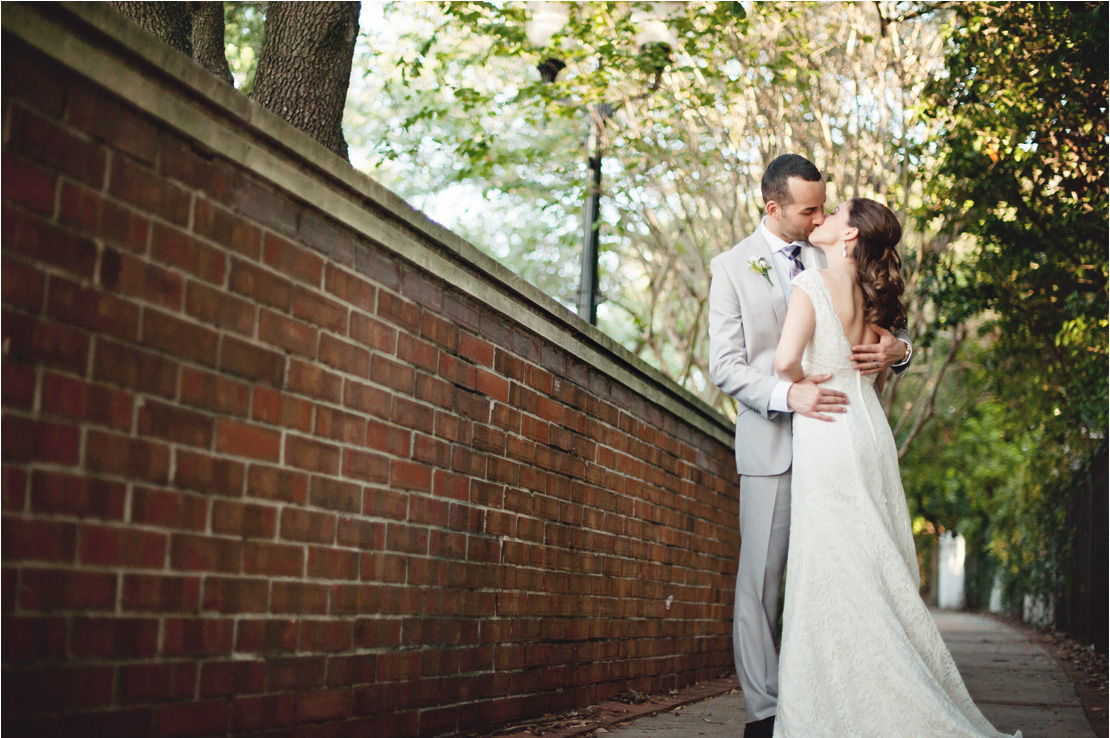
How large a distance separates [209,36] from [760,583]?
4.64 m

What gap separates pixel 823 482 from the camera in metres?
3.80

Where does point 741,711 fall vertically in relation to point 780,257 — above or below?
below

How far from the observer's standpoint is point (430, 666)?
341cm

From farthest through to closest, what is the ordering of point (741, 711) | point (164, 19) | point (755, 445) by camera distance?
point (164, 19), point (741, 711), point (755, 445)

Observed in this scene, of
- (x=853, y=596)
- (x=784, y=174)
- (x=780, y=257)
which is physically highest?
(x=784, y=174)

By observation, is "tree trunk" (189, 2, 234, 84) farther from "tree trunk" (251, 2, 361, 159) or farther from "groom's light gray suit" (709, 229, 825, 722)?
"groom's light gray suit" (709, 229, 825, 722)

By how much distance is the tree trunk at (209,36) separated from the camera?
6.25 metres

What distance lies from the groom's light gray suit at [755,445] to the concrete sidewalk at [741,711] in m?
0.52

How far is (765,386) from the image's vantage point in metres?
3.93

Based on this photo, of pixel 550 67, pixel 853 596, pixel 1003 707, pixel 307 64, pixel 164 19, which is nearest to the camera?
pixel 853 596

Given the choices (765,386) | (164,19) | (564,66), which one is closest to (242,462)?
(765,386)

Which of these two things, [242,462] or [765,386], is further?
[765,386]

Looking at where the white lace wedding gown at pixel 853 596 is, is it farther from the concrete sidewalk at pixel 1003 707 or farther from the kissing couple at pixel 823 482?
the concrete sidewalk at pixel 1003 707

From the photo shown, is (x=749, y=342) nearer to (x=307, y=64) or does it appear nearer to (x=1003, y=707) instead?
(x=1003, y=707)
